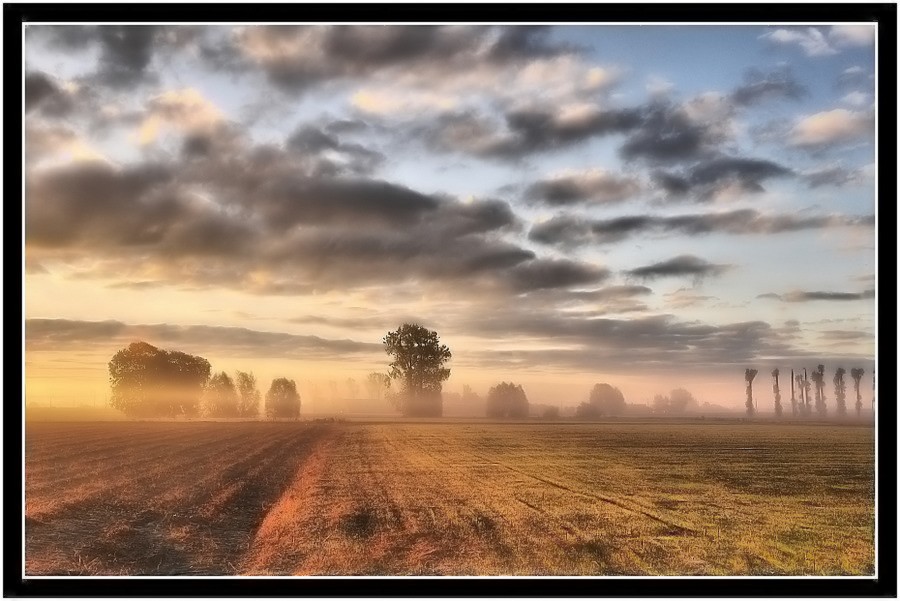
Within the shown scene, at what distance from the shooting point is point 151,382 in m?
91.3

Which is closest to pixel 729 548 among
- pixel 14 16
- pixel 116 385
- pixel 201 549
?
pixel 201 549

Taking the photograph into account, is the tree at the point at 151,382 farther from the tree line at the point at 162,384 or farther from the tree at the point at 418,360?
the tree at the point at 418,360

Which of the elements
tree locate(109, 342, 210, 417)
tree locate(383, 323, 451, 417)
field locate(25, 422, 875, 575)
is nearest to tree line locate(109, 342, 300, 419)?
tree locate(109, 342, 210, 417)

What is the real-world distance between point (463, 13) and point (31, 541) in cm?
1683

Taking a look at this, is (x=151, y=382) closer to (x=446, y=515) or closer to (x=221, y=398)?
(x=221, y=398)

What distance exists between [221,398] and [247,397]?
11435 millimetres

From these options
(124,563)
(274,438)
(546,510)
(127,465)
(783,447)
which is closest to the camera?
(124,563)

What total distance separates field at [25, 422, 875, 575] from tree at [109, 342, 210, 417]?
160 ft

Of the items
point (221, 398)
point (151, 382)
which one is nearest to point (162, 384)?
point (151, 382)

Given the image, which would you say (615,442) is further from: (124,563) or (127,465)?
(124,563)

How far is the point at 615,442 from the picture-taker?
197ft

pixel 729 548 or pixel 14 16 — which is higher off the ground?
pixel 14 16

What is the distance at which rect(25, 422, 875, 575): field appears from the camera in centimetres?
1688

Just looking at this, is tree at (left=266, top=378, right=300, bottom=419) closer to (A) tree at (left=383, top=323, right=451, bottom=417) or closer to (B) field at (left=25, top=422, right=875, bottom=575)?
(A) tree at (left=383, top=323, right=451, bottom=417)
